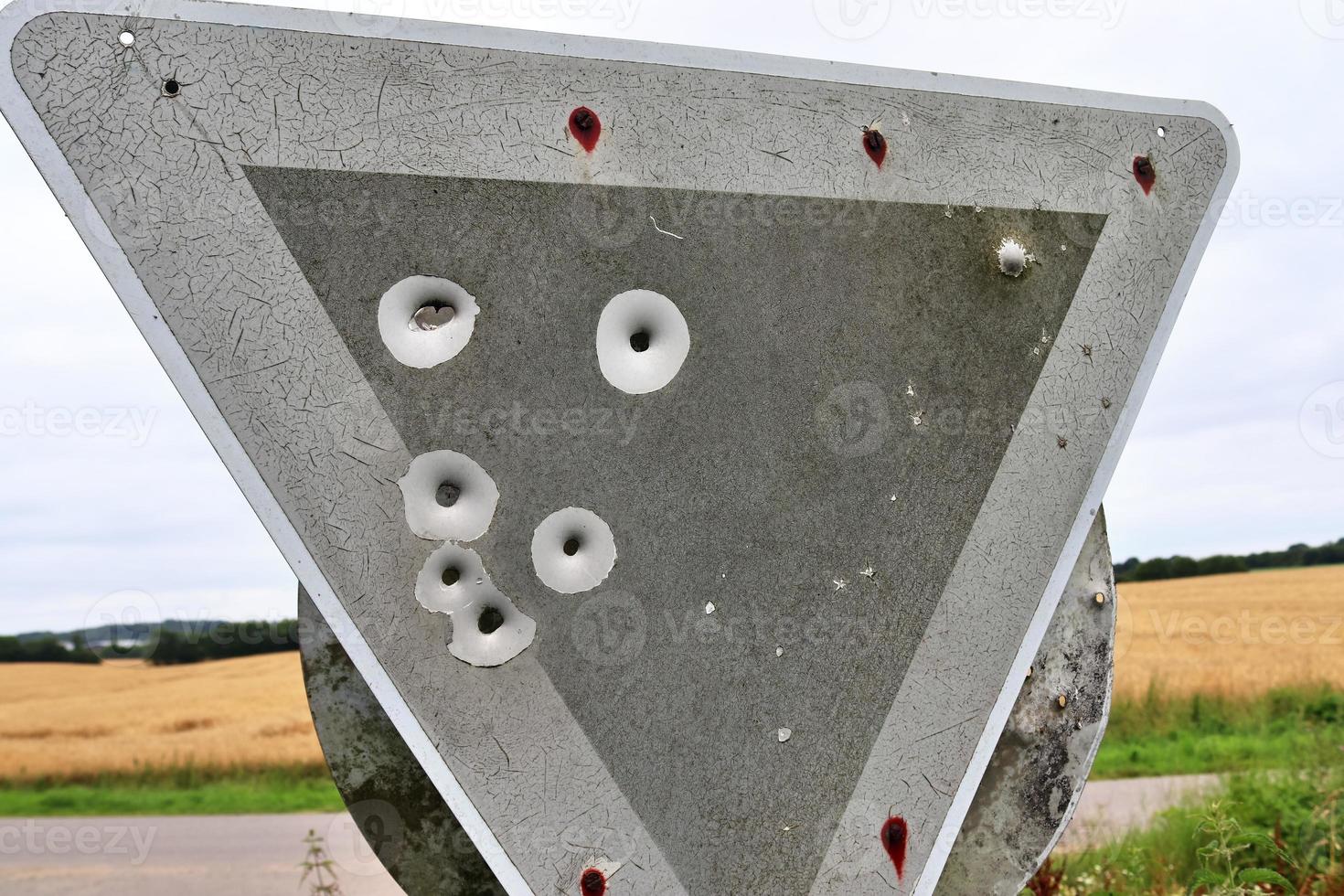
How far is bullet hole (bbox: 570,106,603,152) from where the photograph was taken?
2.08 metres

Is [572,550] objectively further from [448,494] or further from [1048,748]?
[1048,748]

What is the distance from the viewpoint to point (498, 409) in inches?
79.8

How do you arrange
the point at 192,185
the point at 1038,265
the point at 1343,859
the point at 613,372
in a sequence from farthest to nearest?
1. the point at 1343,859
2. the point at 1038,265
3. the point at 613,372
4. the point at 192,185

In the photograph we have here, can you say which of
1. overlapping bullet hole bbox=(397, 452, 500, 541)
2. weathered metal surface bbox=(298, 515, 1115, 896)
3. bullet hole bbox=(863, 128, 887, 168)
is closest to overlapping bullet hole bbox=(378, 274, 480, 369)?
overlapping bullet hole bbox=(397, 452, 500, 541)

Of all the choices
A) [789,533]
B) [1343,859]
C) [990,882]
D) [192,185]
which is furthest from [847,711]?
[1343,859]

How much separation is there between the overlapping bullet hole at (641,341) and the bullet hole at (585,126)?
336 millimetres

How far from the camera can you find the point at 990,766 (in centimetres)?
260

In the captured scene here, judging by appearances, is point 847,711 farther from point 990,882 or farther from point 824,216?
point 824,216

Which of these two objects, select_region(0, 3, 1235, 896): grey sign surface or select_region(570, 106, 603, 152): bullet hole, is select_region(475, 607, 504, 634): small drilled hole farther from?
select_region(570, 106, 603, 152): bullet hole

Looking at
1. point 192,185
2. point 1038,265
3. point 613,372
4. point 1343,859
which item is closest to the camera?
Result: point 192,185

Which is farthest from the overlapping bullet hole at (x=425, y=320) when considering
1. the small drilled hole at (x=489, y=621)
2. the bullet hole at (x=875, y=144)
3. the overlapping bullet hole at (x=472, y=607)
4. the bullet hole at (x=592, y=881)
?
the bullet hole at (x=592, y=881)

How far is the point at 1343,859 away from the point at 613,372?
3717mm

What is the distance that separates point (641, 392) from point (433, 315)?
47cm

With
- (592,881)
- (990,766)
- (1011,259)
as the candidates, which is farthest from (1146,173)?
(592,881)
